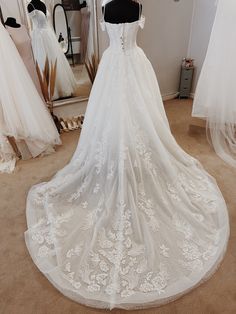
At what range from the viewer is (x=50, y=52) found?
2604 millimetres

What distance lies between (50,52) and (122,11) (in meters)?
→ 1.35

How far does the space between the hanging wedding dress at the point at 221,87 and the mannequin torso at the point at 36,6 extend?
157 cm

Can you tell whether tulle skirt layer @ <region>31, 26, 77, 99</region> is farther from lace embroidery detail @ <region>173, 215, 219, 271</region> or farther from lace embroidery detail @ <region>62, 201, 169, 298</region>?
lace embroidery detail @ <region>173, 215, 219, 271</region>

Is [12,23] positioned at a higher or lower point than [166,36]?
higher

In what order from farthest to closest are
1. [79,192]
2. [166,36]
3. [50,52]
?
[166,36] → [50,52] → [79,192]

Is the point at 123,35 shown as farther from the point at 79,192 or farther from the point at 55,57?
the point at 55,57

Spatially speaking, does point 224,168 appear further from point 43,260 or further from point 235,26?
point 43,260

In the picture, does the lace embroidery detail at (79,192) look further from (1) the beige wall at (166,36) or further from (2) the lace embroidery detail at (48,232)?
(1) the beige wall at (166,36)

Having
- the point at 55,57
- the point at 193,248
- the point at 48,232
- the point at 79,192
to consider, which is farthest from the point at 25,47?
the point at 193,248

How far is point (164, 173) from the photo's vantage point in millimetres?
1737

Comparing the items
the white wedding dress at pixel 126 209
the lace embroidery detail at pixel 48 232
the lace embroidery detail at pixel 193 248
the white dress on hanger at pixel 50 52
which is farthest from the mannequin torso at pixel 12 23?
the lace embroidery detail at pixel 193 248

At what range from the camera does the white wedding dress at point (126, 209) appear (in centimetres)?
127

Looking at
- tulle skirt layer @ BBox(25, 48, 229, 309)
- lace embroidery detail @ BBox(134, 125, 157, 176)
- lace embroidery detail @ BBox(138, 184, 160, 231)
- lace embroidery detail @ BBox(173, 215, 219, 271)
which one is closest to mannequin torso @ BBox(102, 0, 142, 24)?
tulle skirt layer @ BBox(25, 48, 229, 309)

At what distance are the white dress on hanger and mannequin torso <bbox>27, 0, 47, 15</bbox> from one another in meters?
0.02
